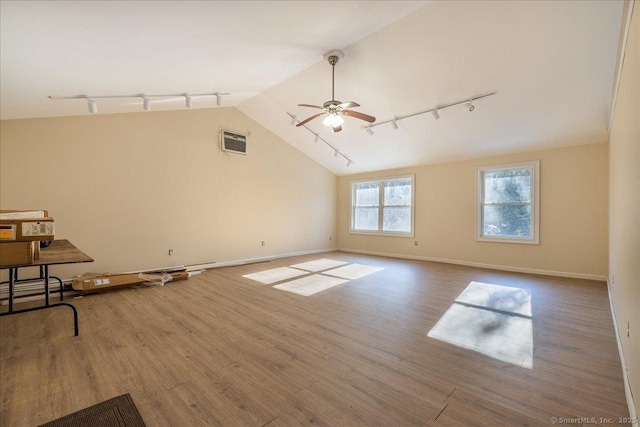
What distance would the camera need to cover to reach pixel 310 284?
4332 mm

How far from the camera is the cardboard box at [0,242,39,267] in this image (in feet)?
6.95

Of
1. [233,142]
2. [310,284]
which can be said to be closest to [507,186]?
[310,284]

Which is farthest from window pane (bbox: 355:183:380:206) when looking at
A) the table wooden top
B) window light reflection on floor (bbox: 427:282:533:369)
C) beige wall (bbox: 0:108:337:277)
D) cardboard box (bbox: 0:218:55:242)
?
cardboard box (bbox: 0:218:55:242)

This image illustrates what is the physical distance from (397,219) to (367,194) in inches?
46.4

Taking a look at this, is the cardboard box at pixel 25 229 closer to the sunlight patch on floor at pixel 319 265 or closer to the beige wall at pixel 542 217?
the sunlight patch on floor at pixel 319 265

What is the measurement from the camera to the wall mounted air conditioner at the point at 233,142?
225 inches

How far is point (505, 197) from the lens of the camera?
5492mm

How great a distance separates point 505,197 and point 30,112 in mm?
7726

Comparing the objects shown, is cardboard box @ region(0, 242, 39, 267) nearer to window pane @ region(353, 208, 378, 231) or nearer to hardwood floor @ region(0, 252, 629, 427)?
hardwood floor @ region(0, 252, 629, 427)

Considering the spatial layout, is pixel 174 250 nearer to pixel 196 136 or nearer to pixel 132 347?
pixel 196 136

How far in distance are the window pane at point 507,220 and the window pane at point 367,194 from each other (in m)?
2.72

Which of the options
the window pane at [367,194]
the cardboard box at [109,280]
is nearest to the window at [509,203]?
the window pane at [367,194]

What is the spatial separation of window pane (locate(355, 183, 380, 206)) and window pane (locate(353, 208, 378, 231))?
0.20 metres

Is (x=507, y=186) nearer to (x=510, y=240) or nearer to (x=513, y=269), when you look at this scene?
(x=510, y=240)
